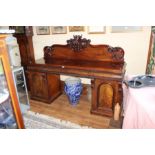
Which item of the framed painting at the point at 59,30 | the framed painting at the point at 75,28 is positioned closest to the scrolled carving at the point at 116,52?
the framed painting at the point at 75,28

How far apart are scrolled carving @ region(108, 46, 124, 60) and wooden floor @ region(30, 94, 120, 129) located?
3.32 feet

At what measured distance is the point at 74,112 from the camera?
2.65 meters

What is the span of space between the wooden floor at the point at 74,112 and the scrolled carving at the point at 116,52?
101cm

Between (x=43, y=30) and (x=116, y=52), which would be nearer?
(x=116, y=52)

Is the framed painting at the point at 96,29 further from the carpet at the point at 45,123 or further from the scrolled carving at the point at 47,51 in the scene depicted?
the carpet at the point at 45,123

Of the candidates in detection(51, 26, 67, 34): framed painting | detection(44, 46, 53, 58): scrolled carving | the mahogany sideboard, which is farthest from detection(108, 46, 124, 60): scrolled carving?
detection(44, 46, 53, 58): scrolled carving

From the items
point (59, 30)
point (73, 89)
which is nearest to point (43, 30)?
point (59, 30)

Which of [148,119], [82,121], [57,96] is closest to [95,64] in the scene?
[82,121]

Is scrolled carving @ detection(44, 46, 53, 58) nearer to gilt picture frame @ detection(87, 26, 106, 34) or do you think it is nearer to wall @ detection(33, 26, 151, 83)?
wall @ detection(33, 26, 151, 83)

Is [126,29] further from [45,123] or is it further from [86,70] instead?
[45,123]

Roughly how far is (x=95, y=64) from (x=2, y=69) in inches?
65.2

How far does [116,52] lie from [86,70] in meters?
0.60

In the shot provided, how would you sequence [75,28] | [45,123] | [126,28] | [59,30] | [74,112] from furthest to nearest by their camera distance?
1. [59,30]
2. [75,28]
3. [74,112]
4. [126,28]
5. [45,123]

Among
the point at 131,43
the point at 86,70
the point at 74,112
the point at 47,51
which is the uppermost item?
the point at 131,43
